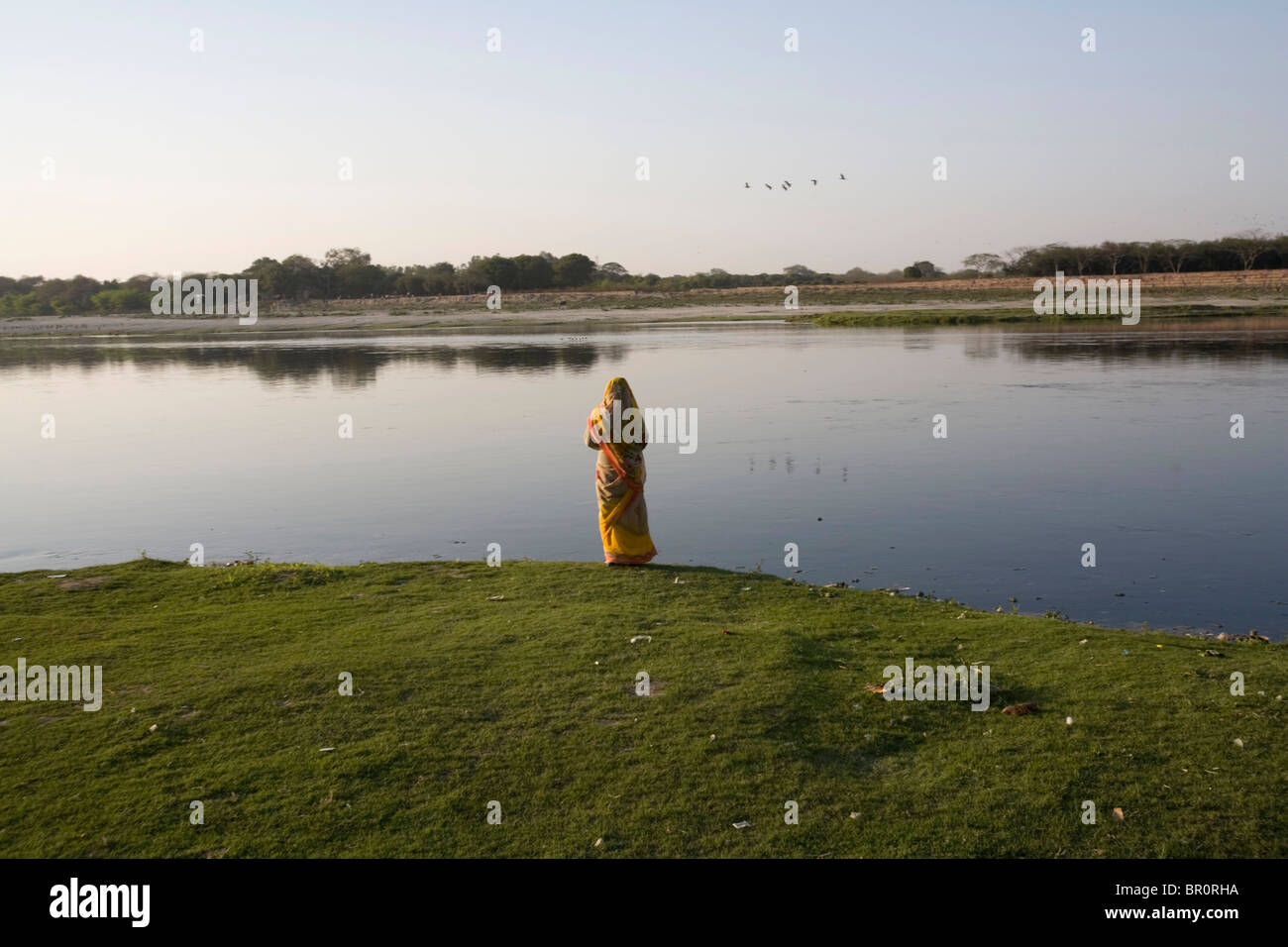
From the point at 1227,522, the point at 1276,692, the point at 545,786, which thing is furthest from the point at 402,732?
the point at 1227,522

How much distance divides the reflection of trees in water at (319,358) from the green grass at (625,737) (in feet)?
105

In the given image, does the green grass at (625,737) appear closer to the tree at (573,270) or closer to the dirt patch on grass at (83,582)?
the dirt patch on grass at (83,582)

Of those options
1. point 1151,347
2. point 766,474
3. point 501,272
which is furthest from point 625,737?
point 501,272

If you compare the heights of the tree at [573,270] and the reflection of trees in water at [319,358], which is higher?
the tree at [573,270]

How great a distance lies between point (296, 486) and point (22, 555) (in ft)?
19.0

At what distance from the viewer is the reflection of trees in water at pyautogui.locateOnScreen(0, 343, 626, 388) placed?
45.8m

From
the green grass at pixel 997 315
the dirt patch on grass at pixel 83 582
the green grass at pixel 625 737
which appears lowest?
the green grass at pixel 625 737

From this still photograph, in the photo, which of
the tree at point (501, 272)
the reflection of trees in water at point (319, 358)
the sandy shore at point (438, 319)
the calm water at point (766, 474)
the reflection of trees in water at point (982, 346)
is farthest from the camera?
the tree at point (501, 272)

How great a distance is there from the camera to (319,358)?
55344 millimetres

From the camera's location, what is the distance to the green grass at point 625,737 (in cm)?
602

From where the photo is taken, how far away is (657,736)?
23.8ft

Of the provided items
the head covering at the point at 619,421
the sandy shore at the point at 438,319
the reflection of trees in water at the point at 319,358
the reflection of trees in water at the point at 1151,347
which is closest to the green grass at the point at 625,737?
the head covering at the point at 619,421

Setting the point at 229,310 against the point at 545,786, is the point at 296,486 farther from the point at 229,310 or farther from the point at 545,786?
the point at 229,310

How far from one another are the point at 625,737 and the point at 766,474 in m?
13.4
